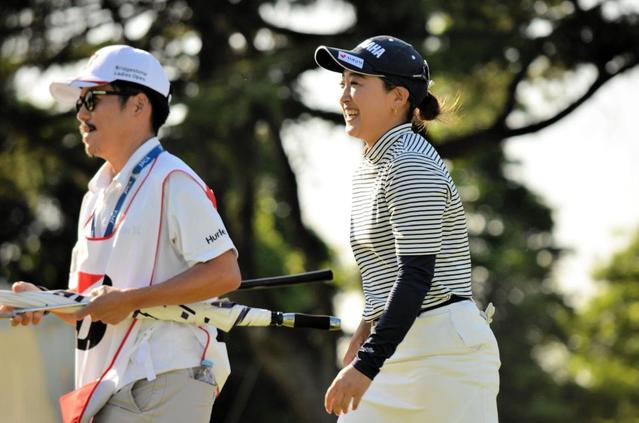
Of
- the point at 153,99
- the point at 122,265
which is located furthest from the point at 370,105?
the point at 122,265

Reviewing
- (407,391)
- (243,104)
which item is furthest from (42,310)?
(243,104)

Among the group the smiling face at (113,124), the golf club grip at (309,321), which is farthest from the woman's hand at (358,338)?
the smiling face at (113,124)

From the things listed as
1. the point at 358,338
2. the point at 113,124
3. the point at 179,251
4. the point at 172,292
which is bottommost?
the point at 358,338

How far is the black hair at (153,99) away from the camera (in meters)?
4.40

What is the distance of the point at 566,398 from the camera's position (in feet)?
139

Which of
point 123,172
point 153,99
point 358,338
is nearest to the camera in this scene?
point 123,172

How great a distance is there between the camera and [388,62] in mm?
4309

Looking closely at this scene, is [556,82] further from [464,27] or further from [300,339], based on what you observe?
[300,339]

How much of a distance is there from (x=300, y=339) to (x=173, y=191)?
1395 cm

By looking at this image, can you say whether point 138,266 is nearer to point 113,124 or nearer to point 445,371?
point 113,124

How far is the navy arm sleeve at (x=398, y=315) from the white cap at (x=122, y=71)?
1088 millimetres

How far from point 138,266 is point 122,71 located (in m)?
0.66

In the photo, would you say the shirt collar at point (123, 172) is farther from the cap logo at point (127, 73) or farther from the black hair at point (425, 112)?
the black hair at point (425, 112)

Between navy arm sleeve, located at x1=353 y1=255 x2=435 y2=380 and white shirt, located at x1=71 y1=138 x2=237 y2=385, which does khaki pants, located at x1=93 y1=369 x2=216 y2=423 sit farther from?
navy arm sleeve, located at x1=353 y1=255 x2=435 y2=380
